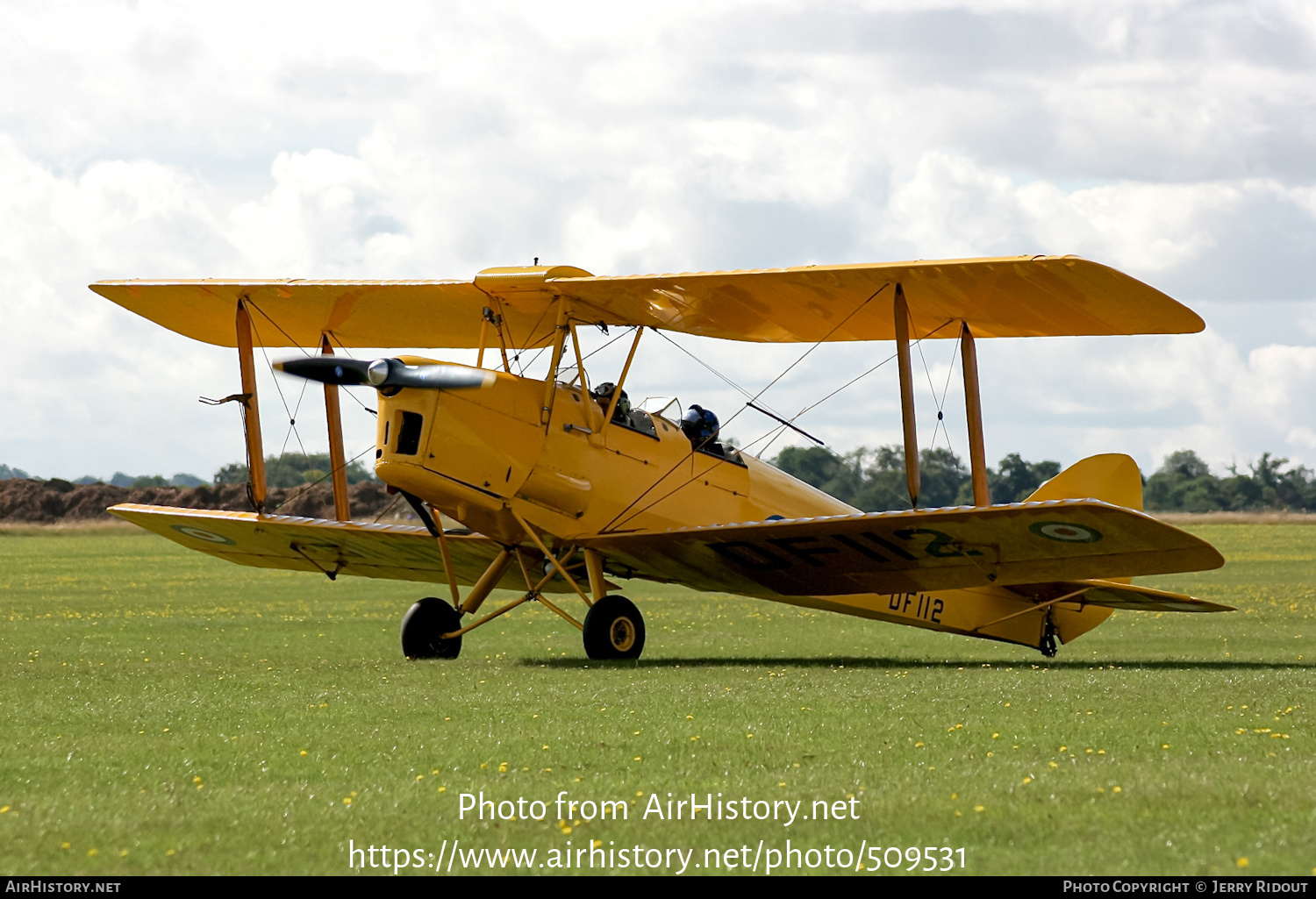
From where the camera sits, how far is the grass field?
560cm

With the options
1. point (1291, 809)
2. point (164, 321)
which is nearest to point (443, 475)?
point (164, 321)

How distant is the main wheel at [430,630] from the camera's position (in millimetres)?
14492

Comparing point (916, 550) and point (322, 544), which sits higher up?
point (916, 550)

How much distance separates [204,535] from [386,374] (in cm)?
609

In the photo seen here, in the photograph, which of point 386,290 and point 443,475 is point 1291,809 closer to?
point 443,475

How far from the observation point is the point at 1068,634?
1666 cm

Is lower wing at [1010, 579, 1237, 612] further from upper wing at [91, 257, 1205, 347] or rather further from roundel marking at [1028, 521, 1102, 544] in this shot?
upper wing at [91, 257, 1205, 347]

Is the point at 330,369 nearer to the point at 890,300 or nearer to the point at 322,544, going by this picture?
the point at 322,544

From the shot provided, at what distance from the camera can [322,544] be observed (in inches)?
654

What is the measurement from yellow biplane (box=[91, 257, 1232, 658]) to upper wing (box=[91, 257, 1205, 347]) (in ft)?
0.12

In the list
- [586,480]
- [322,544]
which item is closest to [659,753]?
[586,480]

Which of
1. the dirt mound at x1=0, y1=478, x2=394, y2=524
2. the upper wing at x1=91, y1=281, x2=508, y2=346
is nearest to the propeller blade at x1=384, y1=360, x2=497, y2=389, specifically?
the upper wing at x1=91, y1=281, x2=508, y2=346
